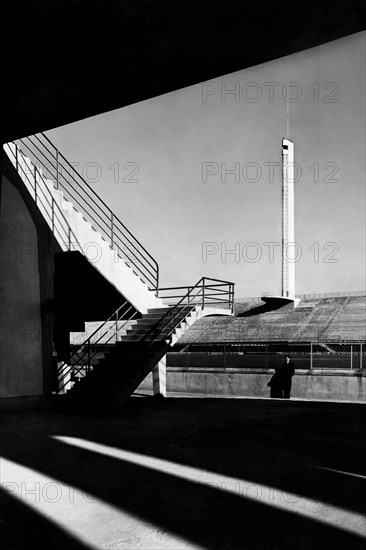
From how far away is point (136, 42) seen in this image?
6367 millimetres

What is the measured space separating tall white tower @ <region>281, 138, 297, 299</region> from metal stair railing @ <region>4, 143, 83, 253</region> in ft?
91.1

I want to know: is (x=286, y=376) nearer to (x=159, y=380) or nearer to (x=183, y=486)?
(x=159, y=380)

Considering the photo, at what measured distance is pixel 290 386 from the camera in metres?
20.1

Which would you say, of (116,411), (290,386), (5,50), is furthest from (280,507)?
(290,386)

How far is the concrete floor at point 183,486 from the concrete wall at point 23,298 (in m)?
2.94

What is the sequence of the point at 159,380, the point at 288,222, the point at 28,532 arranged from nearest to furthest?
the point at 28,532, the point at 159,380, the point at 288,222

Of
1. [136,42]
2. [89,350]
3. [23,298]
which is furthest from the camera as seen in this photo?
[89,350]

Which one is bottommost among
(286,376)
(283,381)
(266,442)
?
(283,381)

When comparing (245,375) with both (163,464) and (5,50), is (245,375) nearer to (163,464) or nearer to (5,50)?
(163,464)

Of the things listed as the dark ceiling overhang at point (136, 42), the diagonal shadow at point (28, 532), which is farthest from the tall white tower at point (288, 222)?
the diagonal shadow at point (28, 532)

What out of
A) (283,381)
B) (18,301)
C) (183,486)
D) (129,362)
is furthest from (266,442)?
(283,381)

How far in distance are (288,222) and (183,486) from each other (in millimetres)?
37238

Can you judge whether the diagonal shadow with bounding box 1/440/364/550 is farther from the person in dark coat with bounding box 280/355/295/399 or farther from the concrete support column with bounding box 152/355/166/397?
the person in dark coat with bounding box 280/355/295/399

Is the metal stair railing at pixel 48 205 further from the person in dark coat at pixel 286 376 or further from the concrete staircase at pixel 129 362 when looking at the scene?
the person in dark coat at pixel 286 376
